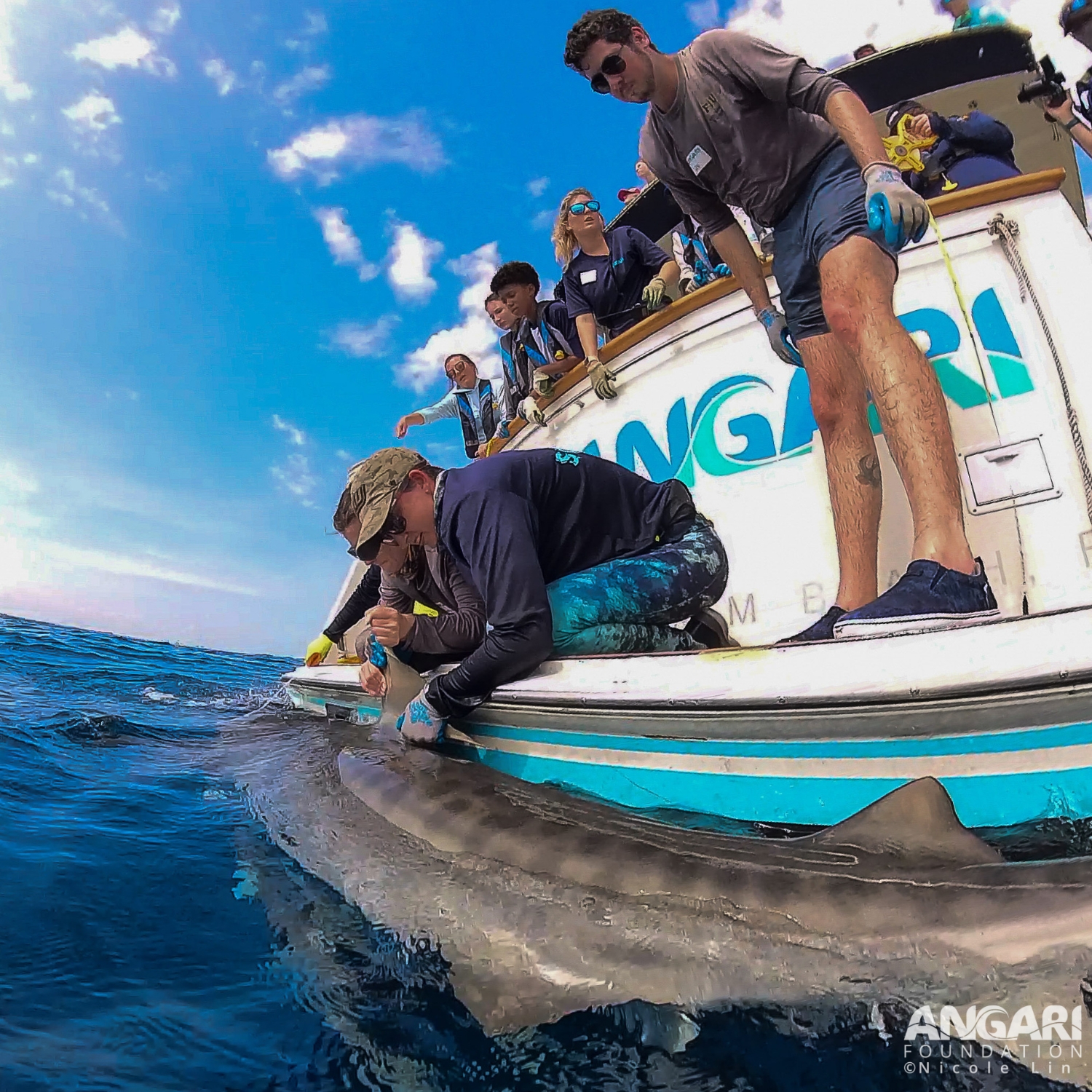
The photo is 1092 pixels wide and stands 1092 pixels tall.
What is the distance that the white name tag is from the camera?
2.57 meters

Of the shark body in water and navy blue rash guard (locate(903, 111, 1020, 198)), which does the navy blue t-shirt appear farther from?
the shark body in water

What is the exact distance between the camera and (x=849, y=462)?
2613 millimetres

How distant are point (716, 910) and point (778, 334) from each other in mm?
2578

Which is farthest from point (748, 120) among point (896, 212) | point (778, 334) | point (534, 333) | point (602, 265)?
point (534, 333)

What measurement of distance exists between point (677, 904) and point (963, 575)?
111 cm

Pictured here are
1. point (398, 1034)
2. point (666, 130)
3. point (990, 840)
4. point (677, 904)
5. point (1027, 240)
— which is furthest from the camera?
point (1027, 240)

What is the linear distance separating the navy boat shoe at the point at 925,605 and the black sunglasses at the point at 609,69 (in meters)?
1.99

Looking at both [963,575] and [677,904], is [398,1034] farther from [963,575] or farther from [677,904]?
[963,575]

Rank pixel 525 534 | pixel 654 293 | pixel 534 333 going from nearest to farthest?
1. pixel 525 534
2. pixel 654 293
3. pixel 534 333

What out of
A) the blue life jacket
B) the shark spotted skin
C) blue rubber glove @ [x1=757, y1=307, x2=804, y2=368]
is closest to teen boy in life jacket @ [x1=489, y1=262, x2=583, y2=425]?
the blue life jacket

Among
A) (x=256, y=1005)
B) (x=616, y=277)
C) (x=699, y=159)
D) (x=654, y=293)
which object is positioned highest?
(x=616, y=277)

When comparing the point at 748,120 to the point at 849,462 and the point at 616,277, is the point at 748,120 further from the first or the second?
the point at 616,277

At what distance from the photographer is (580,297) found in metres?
4.73

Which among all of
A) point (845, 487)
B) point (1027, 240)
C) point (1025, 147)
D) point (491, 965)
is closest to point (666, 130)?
point (845, 487)
